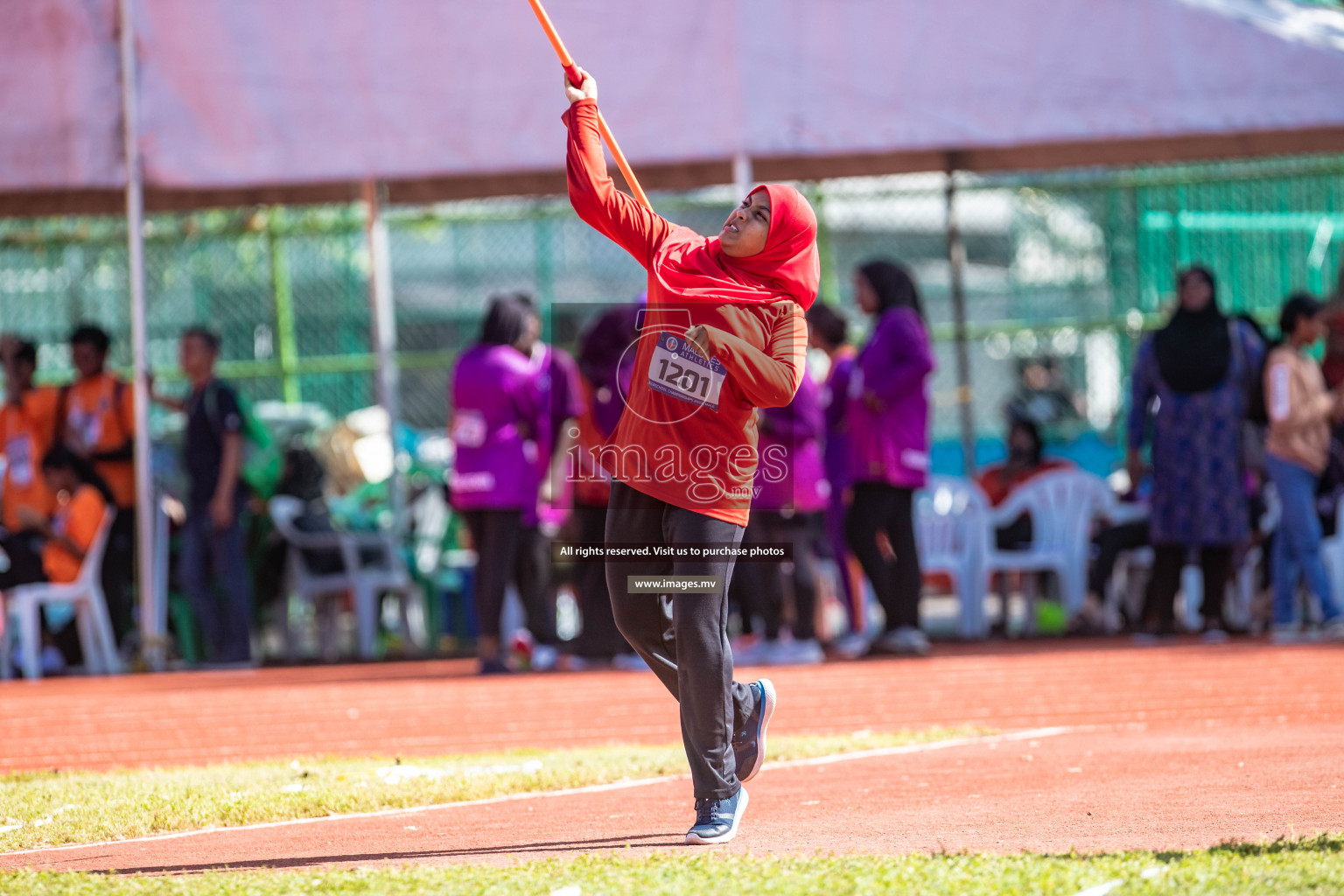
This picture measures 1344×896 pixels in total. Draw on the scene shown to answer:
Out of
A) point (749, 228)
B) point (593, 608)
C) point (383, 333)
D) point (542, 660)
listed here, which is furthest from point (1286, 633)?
point (749, 228)

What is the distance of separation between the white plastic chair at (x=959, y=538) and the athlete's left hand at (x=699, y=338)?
7035mm

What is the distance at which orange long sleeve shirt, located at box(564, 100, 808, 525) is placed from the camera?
4789mm

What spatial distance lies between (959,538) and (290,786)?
21.8 ft

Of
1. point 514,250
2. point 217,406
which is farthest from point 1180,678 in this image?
point 514,250

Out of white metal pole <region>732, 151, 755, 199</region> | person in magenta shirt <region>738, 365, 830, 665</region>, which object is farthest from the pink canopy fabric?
person in magenta shirt <region>738, 365, 830, 665</region>

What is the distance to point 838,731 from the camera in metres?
7.52

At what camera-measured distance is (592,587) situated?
→ 32.6ft

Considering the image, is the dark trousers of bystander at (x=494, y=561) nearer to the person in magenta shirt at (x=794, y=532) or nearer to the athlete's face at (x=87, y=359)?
the person in magenta shirt at (x=794, y=532)

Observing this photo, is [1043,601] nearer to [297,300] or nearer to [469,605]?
[469,605]

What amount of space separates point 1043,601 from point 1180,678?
139 inches

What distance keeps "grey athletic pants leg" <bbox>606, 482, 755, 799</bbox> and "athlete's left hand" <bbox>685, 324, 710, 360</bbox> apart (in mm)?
458

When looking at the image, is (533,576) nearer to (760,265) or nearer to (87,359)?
(87,359)

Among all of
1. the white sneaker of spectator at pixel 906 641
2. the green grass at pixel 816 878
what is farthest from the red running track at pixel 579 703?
the green grass at pixel 816 878

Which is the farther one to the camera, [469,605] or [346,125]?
[469,605]
